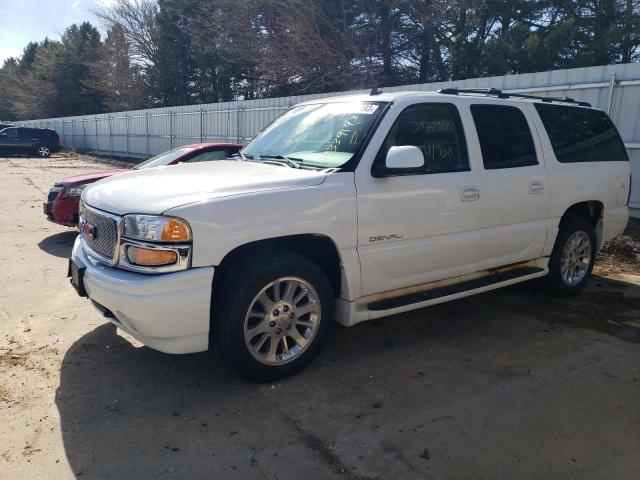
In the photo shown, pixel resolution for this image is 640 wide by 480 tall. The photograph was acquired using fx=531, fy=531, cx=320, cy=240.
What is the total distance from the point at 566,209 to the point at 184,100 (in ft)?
120

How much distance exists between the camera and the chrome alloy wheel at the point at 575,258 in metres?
5.44

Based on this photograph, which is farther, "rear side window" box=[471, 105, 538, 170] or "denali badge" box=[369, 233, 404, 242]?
"rear side window" box=[471, 105, 538, 170]

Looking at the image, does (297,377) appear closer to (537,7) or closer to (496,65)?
(496,65)

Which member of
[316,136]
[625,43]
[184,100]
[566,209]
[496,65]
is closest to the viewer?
[316,136]

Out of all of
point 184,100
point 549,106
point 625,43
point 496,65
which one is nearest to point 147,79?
point 184,100

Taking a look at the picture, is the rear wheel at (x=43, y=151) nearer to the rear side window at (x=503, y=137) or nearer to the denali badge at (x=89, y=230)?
the denali badge at (x=89, y=230)

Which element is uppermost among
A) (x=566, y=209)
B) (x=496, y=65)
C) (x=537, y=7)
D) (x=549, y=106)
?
(x=537, y=7)

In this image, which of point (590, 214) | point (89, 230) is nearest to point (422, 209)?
point (89, 230)

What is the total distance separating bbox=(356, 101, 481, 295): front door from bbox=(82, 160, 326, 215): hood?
53cm

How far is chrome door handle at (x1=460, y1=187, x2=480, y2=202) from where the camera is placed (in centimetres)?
425

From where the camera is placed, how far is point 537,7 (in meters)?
17.7

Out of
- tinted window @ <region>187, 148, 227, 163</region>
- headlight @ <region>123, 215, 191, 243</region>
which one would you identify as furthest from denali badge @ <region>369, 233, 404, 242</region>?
tinted window @ <region>187, 148, 227, 163</region>

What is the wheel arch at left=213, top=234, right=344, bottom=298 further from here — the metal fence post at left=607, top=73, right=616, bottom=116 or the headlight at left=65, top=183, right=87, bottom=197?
the metal fence post at left=607, top=73, right=616, bottom=116

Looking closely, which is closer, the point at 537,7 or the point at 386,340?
the point at 386,340
